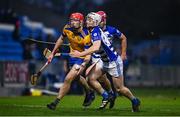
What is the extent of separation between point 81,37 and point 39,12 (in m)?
29.6

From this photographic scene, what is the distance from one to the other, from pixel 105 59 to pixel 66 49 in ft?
18.4

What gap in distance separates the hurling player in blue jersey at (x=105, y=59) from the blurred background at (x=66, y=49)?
5.96 meters

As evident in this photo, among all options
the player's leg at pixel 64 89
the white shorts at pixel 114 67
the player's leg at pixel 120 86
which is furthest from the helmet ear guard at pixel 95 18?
the player's leg at pixel 64 89

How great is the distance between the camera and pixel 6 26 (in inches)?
1575

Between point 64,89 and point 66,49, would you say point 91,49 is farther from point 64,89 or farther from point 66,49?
point 66,49

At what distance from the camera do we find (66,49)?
24.7 m

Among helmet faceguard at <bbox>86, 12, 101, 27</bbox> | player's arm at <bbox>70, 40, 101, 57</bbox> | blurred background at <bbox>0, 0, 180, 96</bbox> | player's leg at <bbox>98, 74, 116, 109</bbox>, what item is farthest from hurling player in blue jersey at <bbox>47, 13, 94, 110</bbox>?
blurred background at <bbox>0, 0, 180, 96</bbox>

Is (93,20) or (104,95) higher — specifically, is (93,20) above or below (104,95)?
above

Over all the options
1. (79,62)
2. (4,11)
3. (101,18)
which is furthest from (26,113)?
(4,11)

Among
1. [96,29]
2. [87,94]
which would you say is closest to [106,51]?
[96,29]

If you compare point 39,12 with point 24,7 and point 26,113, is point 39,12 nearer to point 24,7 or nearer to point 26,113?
point 24,7

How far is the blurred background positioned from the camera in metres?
31.6

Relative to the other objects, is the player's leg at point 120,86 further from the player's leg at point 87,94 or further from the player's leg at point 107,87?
the player's leg at point 87,94

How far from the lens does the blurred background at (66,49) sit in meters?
31.6
